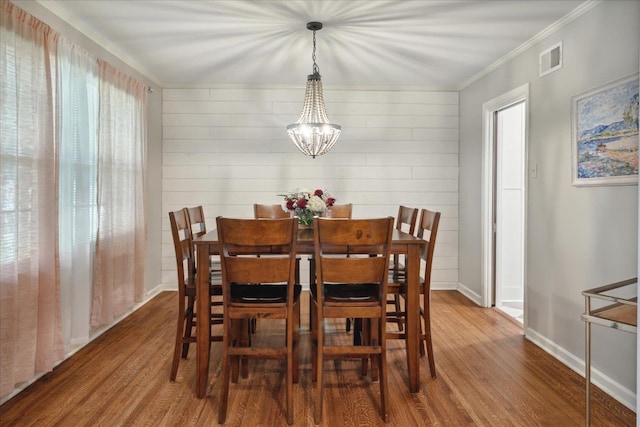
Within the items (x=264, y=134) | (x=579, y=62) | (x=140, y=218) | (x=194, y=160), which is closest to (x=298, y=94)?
(x=264, y=134)

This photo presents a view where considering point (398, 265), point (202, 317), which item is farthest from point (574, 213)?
point (202, 317)

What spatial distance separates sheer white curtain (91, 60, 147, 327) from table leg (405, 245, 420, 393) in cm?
248

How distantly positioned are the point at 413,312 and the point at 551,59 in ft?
7.46

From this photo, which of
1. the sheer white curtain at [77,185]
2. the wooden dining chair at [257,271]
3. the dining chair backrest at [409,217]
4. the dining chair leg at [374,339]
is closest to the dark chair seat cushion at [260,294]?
the wooden dining chair at [257,271]

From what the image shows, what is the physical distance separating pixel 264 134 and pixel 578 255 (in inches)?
141

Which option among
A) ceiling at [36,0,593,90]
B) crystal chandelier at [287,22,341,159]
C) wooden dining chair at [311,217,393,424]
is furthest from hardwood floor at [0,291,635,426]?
ceiling at [36,0,593,90]

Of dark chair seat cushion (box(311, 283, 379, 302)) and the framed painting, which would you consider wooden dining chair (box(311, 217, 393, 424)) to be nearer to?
dark chair seat cushion (box(311, 283, 379, 302))

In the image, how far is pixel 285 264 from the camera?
2.32 m

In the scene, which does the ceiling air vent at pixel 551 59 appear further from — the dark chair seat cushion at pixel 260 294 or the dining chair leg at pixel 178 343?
the dining chair leg at pixel 178 343

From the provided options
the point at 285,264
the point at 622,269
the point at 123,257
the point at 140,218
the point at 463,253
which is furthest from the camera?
the point at 463,253

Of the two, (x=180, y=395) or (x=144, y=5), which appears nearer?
(x=180, y=395)

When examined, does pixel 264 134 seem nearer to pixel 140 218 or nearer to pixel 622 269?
pixel 140 218

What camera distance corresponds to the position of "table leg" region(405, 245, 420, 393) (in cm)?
259

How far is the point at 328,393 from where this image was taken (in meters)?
2.62
